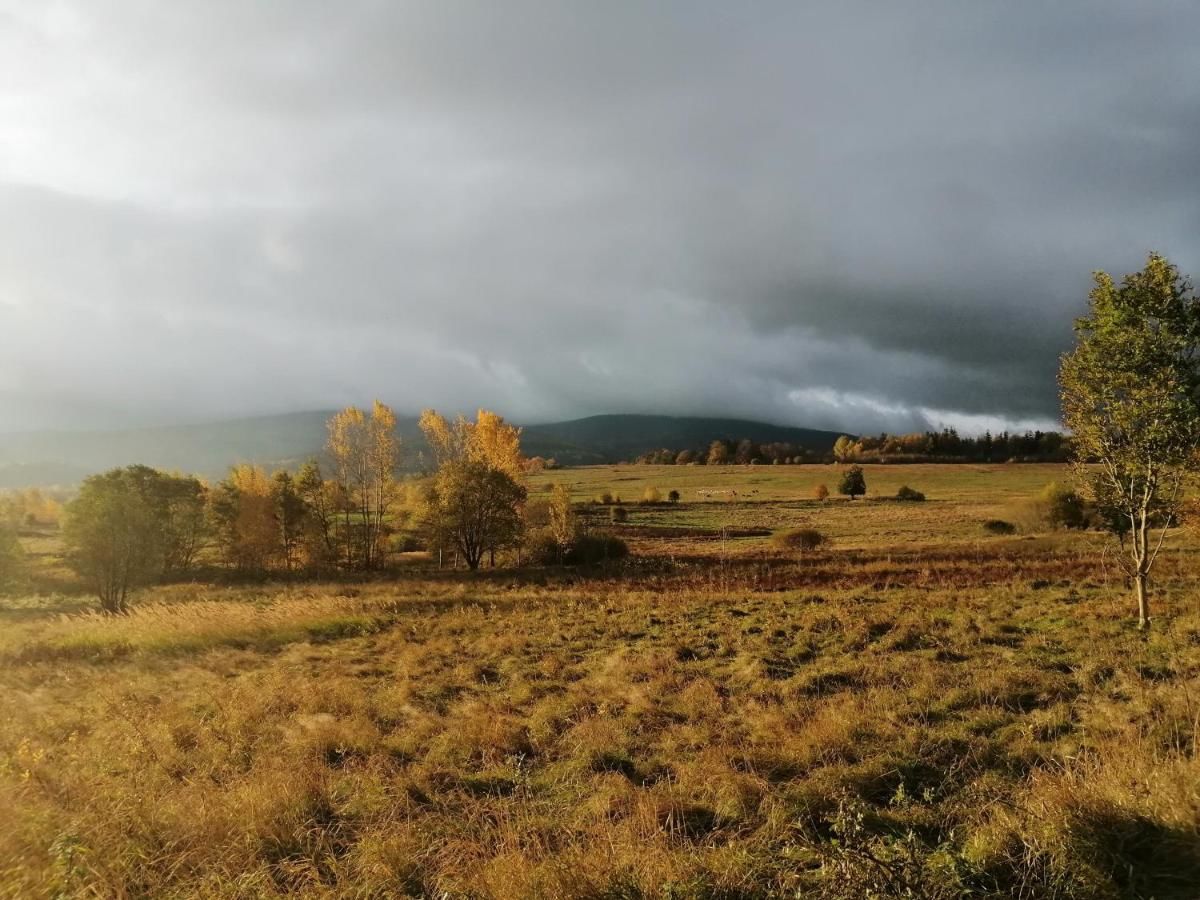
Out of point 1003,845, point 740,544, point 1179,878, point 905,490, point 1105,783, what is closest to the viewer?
point 1179,878

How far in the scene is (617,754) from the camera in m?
7.83

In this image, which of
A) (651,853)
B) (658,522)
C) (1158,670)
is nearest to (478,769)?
(651,853)

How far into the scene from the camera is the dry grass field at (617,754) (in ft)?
14.8

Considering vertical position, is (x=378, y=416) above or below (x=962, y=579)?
above

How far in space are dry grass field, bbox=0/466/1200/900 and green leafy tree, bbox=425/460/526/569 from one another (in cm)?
2377

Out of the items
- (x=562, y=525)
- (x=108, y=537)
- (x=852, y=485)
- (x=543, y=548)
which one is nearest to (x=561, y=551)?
(x=543, y=548)

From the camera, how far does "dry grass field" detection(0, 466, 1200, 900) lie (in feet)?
14.8

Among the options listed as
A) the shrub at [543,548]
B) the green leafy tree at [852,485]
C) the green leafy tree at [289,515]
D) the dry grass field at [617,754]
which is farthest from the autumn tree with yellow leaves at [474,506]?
the green leafy tree at [852,485]

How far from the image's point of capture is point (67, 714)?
10.3 meters

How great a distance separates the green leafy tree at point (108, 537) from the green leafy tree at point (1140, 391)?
43.7 metres

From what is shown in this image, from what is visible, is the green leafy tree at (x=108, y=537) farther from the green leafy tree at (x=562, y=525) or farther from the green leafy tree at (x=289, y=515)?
the green leafy tree at (x=562, y=525)

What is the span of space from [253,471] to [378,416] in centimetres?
3164

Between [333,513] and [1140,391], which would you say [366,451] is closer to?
[333,513]

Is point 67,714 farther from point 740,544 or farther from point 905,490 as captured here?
point 905,490
